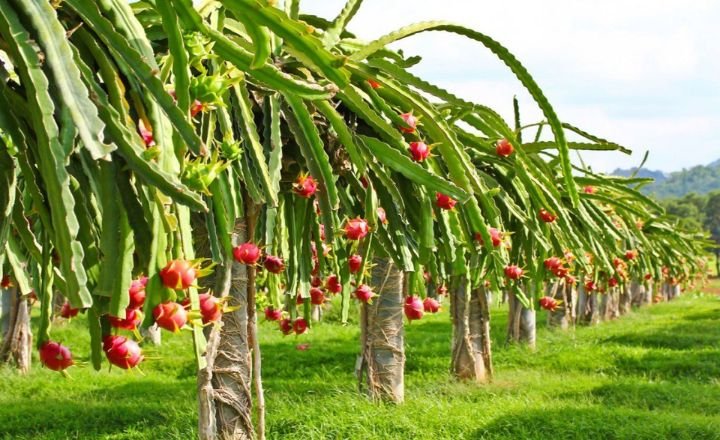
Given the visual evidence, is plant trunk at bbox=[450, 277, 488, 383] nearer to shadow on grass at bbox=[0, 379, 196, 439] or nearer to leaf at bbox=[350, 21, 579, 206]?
shadow on grass at bbox=[0, 379, 196, 439]

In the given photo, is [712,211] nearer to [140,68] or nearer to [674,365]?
[674,365]

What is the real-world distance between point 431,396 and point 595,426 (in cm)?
166

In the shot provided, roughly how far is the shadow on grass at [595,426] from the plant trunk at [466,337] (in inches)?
56.5

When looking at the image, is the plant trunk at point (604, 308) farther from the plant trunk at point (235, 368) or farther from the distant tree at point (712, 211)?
the distant tree at point (712, 211)

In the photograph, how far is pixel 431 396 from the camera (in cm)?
738

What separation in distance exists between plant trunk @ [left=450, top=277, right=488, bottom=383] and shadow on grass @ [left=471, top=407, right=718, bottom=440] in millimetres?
1435

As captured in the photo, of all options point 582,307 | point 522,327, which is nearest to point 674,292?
point 582,307

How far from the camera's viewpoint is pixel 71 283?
118 cm

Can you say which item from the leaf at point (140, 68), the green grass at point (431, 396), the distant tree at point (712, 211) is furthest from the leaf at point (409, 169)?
the distant tree at point (712, 211)

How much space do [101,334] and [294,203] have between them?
66.5 inches

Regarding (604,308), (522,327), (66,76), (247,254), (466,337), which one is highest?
(66,76)

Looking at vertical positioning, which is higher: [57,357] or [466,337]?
[57,357]

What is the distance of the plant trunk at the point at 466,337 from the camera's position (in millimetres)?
7941

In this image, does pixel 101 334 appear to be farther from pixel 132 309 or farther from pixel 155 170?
pixel 155 170
